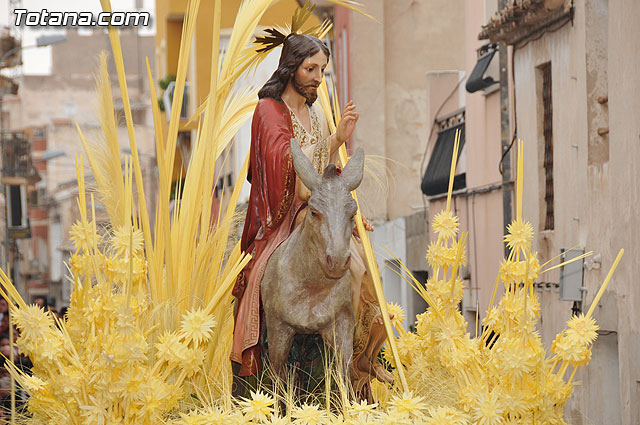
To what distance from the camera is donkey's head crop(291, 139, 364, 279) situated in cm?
555

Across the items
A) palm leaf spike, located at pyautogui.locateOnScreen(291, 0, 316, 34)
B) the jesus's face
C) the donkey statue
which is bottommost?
the donkey statue

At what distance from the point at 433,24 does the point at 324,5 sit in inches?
112

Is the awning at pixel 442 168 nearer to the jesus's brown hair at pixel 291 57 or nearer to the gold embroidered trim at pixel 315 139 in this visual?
the gold embroidered trim at pixel 315 139

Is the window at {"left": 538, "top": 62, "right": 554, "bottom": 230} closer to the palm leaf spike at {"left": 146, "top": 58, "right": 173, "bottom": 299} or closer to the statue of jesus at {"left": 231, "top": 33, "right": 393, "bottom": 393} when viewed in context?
the statue of jesus at {"left": 231, "top": 33, "right": 393, "bottom": 393}

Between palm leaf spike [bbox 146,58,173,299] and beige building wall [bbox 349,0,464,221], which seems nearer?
palm leaf spike [bbox 146,58,173,299]

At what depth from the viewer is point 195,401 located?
6215 millimetres

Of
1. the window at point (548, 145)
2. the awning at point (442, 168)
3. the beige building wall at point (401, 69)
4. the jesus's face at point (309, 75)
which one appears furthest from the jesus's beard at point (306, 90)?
the beige building wall at point (401, 69)

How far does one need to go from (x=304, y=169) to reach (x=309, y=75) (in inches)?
31.0

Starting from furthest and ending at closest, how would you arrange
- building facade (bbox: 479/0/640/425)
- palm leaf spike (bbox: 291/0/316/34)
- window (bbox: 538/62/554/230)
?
window (bbox: 538/62/554/230)
building facade (bbox: 479/0/640/425)
palm leaf spike (bbox: 291/0/316/34)

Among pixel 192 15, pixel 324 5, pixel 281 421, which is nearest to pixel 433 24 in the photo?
pixel 324 5

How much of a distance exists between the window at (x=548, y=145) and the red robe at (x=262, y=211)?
7.33m

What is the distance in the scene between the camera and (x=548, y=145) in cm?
1341

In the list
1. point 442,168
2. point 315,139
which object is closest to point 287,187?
point 315,139

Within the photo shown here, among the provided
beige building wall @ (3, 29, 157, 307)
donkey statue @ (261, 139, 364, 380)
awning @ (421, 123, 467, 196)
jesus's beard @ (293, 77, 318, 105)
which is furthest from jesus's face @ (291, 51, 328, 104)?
beige building wall @ (3, 29, 157, 307)
